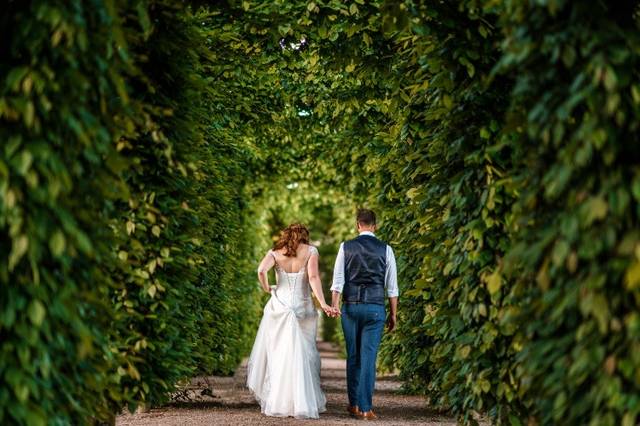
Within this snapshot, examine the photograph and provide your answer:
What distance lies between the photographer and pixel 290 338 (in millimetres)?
11047

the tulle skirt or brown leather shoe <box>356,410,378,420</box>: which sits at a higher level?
the tulle skirt

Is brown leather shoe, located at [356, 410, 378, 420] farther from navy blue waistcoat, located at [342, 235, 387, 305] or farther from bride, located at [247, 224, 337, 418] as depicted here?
navy blue waistcoat, located at [342, 235, 387, 305]

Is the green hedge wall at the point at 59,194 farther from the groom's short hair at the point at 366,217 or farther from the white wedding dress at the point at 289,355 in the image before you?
the white wedding dress at the point at 289,355

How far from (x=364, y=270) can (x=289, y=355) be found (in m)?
1.36

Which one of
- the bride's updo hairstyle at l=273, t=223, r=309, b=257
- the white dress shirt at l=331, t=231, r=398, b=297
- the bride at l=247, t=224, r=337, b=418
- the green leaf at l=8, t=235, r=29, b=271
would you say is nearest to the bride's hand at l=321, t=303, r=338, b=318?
the bride at l=247, t=224, r=337, b=418

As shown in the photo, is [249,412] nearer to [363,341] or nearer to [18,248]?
[363,341]

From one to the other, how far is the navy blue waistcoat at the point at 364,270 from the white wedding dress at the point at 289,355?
726 mm

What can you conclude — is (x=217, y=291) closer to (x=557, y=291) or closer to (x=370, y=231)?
(x=370, y=231)

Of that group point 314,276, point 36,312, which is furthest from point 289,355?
point 36,312

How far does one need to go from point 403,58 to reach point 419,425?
→ 3866mm

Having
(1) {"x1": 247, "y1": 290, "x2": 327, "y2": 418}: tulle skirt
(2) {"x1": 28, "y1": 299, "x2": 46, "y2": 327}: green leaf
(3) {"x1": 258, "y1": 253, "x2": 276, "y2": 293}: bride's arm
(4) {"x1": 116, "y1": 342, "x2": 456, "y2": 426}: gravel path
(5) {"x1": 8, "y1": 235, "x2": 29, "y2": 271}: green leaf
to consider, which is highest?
(5) {"x1": 8, "y1": 235, "x2": 29, "y2": 271}: green leaf

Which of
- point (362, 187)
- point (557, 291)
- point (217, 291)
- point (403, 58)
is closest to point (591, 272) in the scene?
point (557, 291)

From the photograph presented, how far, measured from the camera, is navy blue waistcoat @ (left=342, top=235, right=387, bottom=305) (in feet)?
34.4

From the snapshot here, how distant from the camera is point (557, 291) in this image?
417 centimetres
